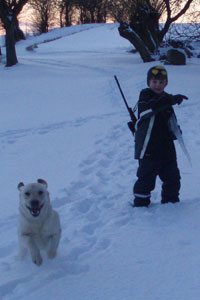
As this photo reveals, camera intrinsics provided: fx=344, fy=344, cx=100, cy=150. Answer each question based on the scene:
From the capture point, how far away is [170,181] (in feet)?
14.3

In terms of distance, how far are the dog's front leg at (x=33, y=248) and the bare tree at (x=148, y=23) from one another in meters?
17.5

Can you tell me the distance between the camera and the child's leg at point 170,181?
4.30 m

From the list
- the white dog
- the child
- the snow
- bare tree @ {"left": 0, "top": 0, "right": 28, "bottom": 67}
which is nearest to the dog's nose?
Result: the white dog

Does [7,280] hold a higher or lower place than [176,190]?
lower

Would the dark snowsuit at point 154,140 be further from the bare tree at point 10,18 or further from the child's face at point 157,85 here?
the bare tree at point 10,18

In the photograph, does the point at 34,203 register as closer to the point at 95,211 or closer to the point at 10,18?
the point at 95,211

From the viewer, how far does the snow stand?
301 centimetres

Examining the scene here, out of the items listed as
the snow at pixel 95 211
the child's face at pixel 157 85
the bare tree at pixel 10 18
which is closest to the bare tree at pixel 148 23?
the bare tree at pixel 10 18

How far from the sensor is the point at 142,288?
2.93m

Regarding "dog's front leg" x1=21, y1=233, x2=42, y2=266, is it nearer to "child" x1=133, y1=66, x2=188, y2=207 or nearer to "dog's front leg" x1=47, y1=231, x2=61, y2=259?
"dog's front leg" x1=47, y1=231, x2=61, y2=259

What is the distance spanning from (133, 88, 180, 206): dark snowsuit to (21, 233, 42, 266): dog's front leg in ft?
5.58

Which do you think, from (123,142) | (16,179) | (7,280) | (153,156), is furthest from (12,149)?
(7,280)

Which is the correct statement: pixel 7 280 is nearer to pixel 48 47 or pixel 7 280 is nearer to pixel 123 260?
pixel 123 260

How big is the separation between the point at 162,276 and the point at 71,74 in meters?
15.3
